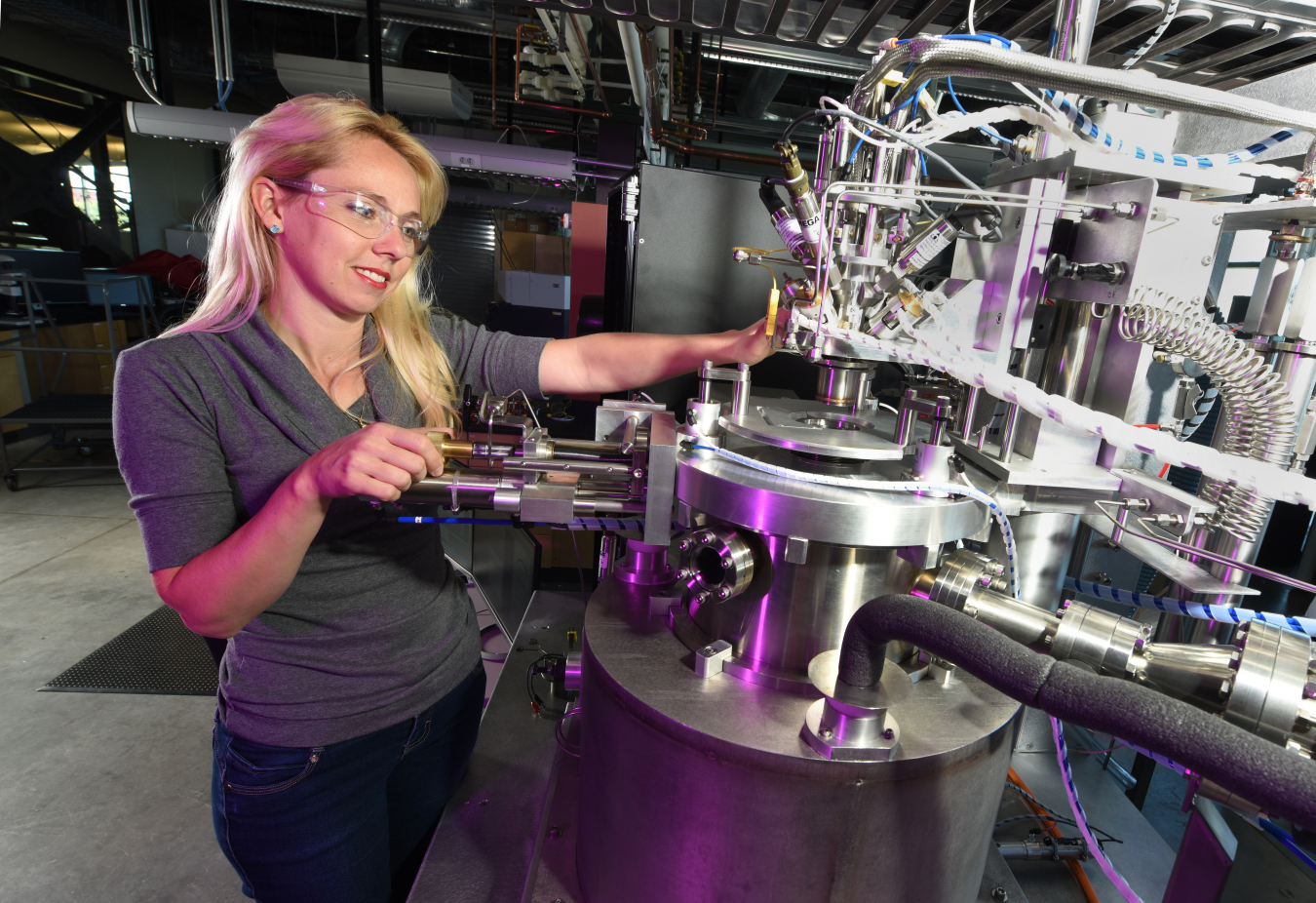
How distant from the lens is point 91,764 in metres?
1.88

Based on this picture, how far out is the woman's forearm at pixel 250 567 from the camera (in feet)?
2.18

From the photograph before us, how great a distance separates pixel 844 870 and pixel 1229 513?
1.78 ft

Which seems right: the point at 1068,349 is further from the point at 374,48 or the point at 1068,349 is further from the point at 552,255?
the point at 552,255

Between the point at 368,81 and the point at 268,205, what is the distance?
3.98 meters

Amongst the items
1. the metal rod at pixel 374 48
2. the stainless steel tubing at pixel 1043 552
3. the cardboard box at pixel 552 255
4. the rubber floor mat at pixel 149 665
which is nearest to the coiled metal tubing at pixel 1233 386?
the stainless steel tubing at pixel 1043 552

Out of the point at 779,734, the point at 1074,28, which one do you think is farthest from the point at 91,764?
the point at 1074,28

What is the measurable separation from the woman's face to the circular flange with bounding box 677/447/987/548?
53 centimetres

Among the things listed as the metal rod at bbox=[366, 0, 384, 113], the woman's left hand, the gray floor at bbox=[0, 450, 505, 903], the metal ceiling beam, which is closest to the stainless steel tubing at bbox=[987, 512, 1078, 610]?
the woman's left hand

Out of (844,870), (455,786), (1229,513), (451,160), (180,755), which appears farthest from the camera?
(451,160)

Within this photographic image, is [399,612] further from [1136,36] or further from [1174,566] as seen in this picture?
[1136,36]

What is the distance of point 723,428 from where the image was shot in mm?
763

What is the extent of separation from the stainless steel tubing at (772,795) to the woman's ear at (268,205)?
0.70 m

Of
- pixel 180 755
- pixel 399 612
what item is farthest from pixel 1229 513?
pixel 180 755

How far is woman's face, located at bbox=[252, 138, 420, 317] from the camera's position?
0.83 metres
